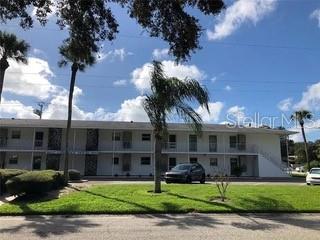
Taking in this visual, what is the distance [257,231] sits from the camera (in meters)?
10.9

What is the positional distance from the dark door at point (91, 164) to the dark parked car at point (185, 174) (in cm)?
1526

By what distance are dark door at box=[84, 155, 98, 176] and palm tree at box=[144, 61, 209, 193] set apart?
25604mm

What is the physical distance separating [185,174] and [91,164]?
16604 mm

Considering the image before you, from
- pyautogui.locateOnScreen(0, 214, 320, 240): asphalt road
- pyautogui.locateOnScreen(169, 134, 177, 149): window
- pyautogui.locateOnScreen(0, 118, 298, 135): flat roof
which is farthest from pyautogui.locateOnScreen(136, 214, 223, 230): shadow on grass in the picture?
pyautogui.locateOnScreen(169, 134, 177, 149): window

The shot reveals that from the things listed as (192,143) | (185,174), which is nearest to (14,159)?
(192,143)

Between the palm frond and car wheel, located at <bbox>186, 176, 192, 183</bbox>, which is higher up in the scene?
the palm frond

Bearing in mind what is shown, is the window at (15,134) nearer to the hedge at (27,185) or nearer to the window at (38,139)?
the window at (38,139)

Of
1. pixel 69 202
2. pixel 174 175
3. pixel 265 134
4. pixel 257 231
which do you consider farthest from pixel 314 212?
pixel 265 134

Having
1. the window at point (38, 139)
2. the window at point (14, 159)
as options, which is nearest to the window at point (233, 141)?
the window at point (38, 139)

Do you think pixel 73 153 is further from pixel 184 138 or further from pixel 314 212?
pixel 314 212

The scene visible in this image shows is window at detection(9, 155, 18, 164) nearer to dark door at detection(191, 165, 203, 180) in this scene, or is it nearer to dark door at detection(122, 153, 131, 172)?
dark door at detection(122, 153, 131, 172)

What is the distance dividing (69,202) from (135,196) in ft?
9.99

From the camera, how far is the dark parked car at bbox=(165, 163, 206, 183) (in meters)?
30.3

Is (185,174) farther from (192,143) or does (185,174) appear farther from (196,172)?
(192,143)
